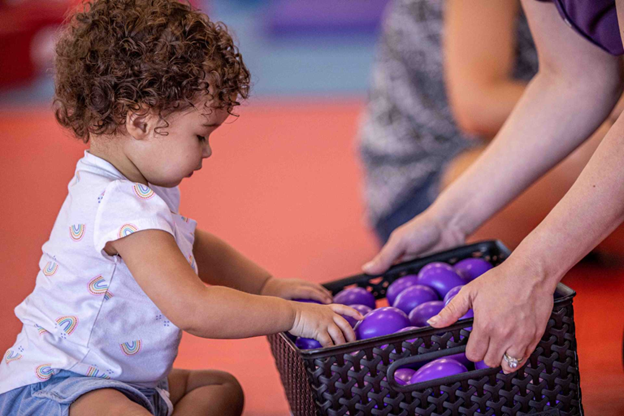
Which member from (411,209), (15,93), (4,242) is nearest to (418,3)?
(411,209)

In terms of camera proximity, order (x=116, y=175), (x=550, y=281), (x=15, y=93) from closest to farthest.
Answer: (x=550, y=281)
(x=116, y=175)
(x=15, y=93)

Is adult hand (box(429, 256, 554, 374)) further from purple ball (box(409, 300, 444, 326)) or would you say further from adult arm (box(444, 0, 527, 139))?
adult arm (box(444, 0, 527, 139))

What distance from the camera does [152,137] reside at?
3.25ft

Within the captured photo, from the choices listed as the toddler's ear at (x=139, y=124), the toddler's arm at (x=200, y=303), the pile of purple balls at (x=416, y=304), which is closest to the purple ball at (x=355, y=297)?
the pile of purple balls at (x=416, y=304)

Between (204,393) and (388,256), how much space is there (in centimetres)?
40

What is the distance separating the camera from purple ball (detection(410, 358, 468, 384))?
906mm

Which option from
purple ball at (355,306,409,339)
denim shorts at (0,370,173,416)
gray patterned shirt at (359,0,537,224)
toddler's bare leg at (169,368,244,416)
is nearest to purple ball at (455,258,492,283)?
purple ball at (355,306,409,339)

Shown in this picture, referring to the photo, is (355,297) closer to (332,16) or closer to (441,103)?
(441,103)

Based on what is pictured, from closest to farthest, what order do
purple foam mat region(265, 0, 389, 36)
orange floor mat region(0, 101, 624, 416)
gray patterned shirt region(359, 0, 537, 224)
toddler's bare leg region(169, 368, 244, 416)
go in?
1. toddler's bare leg region(169, 368, 244, 416)
2. orange floor mat region(0, 101, 624, 416)
3. gray patterned shirt region(359, 0, 537, 224)
4. purple foam mat region(265, 0, 389, 36)

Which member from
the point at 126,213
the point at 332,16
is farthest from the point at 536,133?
the point at 332,16

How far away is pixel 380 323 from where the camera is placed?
3.29 feet

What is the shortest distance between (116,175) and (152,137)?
0.27 feet

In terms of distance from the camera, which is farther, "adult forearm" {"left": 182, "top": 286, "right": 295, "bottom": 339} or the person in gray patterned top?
the person in gray patterned top

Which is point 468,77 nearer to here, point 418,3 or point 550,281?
point 418,3
